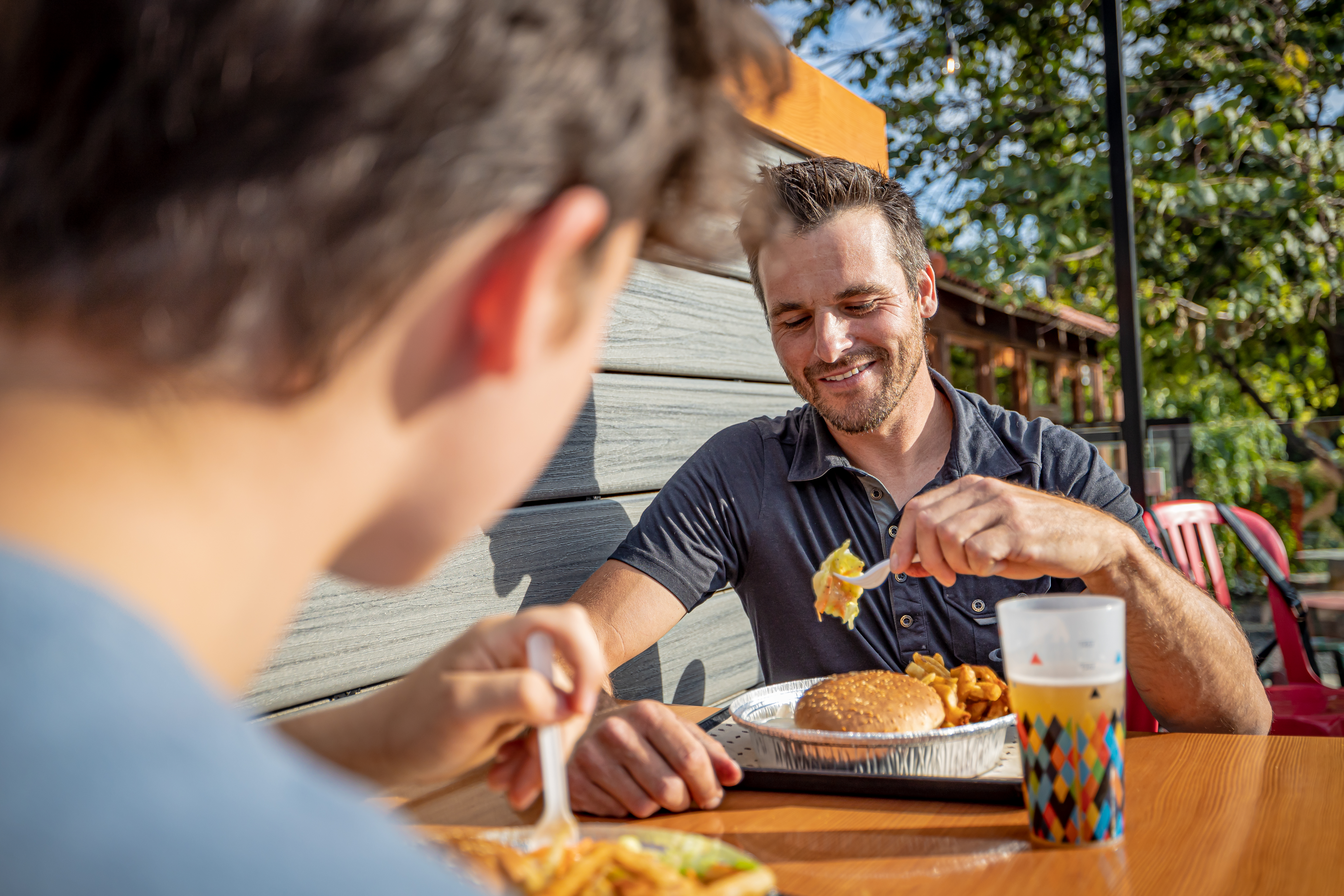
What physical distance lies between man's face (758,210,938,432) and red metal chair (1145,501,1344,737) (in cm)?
82

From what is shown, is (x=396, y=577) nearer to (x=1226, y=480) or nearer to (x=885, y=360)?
(x=885, y=360)

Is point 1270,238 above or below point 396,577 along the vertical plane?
above

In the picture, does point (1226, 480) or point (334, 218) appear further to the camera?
point (1226, 480)

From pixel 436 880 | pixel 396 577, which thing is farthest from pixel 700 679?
pixel 436 880

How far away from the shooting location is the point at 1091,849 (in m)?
0.94

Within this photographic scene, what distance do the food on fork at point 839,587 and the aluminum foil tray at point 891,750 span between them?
376 millimetres

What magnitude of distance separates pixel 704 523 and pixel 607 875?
1437mm

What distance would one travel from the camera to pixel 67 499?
40 cm

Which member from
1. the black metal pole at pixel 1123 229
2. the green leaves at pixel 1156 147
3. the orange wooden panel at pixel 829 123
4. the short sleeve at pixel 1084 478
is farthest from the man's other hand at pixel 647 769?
the green leaves at pixel 1156 147

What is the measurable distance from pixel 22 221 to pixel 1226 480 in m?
5.50

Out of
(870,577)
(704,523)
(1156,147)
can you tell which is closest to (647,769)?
(870,577)

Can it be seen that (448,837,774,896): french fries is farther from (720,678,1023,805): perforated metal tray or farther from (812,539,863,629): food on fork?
(812,539,863,629): food on fork

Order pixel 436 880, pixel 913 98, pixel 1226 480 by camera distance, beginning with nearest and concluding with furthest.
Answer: pixel 436 880
pixel 1226 480
pixel 913 98

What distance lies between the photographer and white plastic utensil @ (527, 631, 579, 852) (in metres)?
0.79
